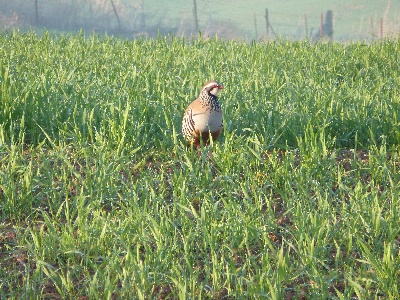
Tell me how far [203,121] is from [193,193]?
0.73 m

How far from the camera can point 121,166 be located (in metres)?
5.46

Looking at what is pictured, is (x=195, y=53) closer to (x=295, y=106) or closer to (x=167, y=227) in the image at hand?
(x=295, y=106)

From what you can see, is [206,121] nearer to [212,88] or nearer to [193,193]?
[212,88]

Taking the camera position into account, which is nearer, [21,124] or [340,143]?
[21,124]

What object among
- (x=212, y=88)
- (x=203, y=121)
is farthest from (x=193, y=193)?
(x=212, y=88)

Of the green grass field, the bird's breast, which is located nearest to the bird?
the bird's breast

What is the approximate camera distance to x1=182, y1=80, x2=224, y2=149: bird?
5.72 metres

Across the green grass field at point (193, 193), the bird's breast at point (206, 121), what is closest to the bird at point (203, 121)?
the bird's breast at point (206, 121)

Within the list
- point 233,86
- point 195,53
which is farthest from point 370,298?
point 195,53

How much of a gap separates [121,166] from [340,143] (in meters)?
2.24

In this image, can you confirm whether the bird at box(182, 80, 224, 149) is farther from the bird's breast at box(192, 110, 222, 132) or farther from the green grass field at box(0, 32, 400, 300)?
the green grass field at box(0, 32, 400, 300)

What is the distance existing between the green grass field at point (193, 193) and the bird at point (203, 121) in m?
0.11

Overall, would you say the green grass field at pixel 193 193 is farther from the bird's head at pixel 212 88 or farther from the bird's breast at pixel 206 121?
the bird's head at pixel 212 88

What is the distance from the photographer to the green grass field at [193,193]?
4.02m
